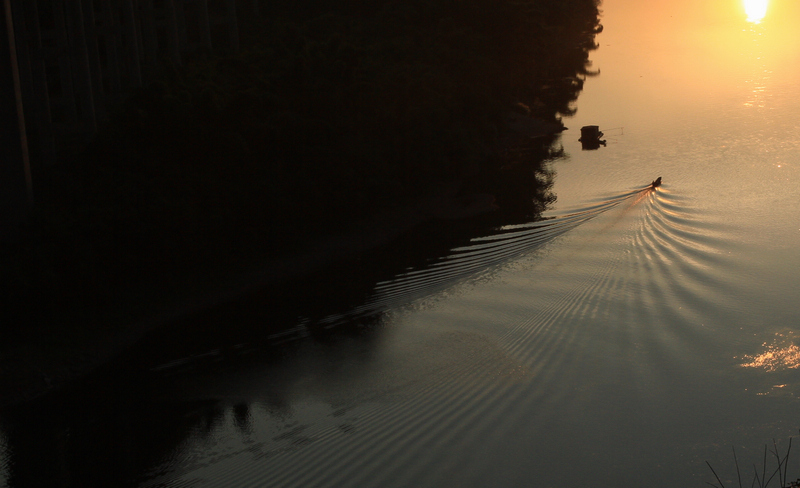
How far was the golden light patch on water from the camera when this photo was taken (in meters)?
18.9

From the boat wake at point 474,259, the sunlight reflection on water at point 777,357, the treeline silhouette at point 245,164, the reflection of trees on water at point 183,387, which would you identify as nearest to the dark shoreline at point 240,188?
the treeline silhouette at point 245,164

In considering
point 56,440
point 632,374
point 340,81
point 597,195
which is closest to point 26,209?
point 56,440

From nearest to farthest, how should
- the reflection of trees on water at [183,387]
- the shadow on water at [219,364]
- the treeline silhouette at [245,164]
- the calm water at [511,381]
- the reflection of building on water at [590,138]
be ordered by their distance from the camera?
the calm water at [511,381] → the reflection of trees on water at [183,387] → the shadow on water at [219,364] → the treeline silhouette at [245,164] → the reflection of building on water at [590,138]

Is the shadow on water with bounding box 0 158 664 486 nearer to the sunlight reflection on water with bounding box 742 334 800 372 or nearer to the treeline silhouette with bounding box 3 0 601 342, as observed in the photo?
the treeline silhouette with bounding box 3 0 601 342

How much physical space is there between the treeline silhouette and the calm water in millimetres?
2945

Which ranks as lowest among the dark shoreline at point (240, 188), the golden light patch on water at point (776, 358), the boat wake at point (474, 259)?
the golden light patch on water at point (776, 358)

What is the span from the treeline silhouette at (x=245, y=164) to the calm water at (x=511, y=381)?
9.66 ft

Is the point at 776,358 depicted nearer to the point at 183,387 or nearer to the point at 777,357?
the point at 777,357

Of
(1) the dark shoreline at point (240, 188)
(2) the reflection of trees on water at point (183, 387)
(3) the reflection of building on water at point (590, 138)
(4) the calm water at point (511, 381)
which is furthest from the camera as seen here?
(3) the reflection of building on water at point (590, 138)

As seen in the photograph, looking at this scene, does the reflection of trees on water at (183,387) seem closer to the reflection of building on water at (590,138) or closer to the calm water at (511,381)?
the calm water at (511,381)

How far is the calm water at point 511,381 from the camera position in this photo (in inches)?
603

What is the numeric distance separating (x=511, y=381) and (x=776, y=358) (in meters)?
7.06

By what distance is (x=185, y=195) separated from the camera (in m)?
23.7

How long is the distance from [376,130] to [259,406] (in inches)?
679
